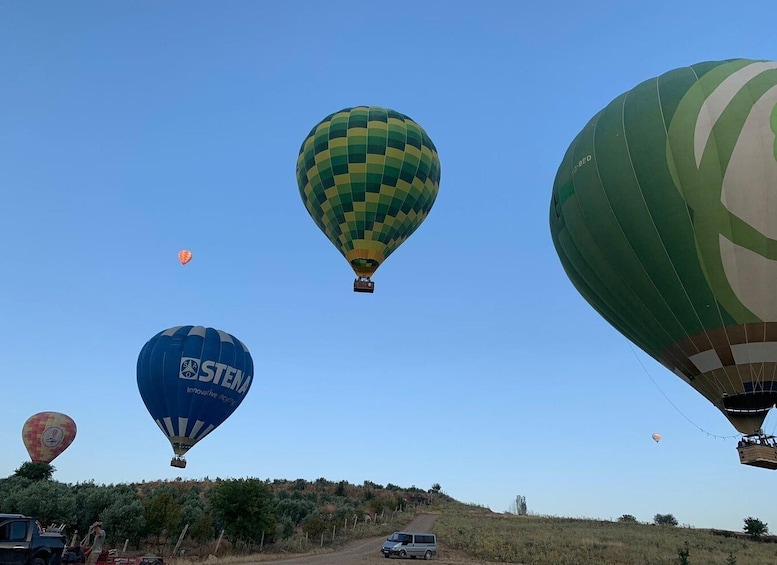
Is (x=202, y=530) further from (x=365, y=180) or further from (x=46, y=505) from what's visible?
(x=365, y=180)

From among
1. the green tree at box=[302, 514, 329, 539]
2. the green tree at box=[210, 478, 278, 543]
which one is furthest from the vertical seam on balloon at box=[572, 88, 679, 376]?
the green tree at box=[302, 514, 329, 539]

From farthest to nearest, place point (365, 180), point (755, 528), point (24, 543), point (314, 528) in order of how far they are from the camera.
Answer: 1. point (755, 528)
2. point (314, 528)
3. point (365, 180)
4. point (24, 543)

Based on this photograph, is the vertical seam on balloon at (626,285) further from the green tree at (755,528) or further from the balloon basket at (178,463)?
the green tree at (755,528)

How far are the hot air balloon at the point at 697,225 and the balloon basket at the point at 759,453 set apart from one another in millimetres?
39

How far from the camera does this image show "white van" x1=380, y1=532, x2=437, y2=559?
25719 millimetres

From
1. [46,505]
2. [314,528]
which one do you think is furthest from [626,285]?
[46,505]

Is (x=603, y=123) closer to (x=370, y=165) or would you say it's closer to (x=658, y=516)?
(x=370, y=165)

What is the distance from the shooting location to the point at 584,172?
61.3 ft

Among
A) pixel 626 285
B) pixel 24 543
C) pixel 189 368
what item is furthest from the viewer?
pixel 189 368

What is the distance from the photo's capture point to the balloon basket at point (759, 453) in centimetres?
1552

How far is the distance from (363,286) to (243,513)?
1465cm

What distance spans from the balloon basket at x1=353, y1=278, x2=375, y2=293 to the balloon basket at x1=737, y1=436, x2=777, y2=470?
66.6 feet

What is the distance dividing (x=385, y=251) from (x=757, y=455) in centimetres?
2142

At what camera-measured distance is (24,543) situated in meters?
13.5
